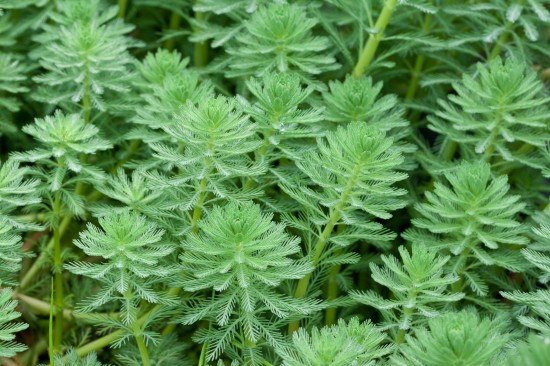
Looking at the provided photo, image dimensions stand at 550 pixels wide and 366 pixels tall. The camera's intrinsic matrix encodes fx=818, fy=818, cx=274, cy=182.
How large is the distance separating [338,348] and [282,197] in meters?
0.49

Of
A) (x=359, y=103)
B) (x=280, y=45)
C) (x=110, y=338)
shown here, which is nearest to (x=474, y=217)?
(x=359, y=103)

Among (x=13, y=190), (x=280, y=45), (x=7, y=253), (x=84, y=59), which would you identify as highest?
(x=280, y=45)

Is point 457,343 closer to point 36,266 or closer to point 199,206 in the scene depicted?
point 199,206

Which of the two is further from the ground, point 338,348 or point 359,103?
point 359,103

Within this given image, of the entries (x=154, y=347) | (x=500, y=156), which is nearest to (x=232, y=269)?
(x=154, y=347)

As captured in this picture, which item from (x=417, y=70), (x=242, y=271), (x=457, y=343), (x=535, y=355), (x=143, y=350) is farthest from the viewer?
(x=417, y=70)

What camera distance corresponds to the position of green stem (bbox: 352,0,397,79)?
1787 mm

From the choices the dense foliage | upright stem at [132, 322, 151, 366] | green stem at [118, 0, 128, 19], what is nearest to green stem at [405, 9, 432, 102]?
the dense foliage

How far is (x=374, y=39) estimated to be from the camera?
1.83 meters

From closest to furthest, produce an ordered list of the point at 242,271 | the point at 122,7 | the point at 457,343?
1. the point at 457,343
2. the point at 242,271
3. the point at 122,7

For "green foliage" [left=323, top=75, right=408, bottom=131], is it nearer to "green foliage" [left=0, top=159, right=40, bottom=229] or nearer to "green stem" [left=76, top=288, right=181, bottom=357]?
"green stem" [left=76, top=288, right=181, bottom=357]

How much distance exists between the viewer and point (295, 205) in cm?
170

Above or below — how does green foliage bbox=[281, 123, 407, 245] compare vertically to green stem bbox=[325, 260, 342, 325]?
above

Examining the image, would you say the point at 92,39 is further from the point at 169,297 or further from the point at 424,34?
the point at 424,34
